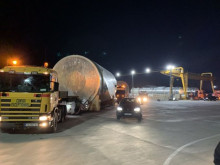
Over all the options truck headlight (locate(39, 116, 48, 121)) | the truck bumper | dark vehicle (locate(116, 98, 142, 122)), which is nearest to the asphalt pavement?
the truck bumper

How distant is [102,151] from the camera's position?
24.0ft

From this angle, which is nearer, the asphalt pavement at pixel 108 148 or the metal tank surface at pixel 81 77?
the asphalt pavement at pixel 108 148

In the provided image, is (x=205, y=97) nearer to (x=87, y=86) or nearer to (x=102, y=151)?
(x=87, y=86)

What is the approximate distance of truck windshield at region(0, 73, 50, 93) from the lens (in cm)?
989

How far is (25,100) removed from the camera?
9.58 metres

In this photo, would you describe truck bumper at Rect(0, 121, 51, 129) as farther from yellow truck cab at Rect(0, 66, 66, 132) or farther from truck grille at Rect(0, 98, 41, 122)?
truck grille at Rect(0, 98, 41, 122)

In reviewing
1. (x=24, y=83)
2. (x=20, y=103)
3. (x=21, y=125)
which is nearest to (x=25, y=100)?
(x=20, y=103)

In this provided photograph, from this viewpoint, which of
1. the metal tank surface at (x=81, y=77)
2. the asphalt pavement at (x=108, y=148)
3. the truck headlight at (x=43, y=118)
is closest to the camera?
the asphalt pavement at (x=108, y=148)

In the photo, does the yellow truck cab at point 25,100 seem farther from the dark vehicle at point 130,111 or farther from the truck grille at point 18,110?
the dark vehicle at point 130,111

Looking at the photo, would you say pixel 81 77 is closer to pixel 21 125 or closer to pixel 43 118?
pixel 43 118

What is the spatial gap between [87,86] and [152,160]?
564 inches

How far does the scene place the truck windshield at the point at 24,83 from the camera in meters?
9.89


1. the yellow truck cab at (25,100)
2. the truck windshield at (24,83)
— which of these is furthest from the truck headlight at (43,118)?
the truck windshield at (24,83)

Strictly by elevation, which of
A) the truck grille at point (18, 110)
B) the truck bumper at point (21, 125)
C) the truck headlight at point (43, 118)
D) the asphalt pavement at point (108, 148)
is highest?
the truck grille at point (18, 110)
